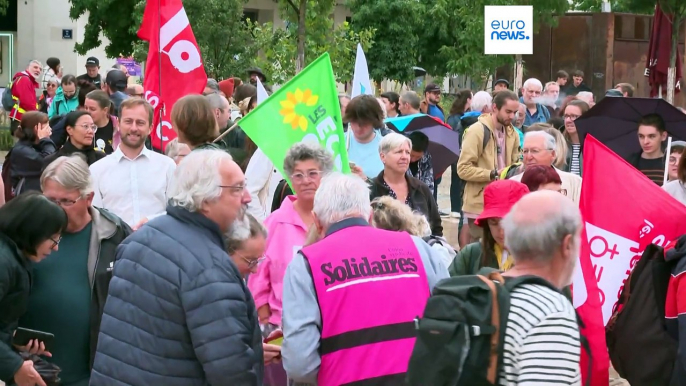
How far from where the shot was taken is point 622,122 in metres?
8.88

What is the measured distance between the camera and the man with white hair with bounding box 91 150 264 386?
3.81m

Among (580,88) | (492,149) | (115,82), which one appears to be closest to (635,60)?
(580,88)

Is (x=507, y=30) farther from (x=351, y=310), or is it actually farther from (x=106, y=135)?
(x=351, y=310)

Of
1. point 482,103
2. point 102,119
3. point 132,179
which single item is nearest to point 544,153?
point 132,179

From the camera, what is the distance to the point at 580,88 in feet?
60.4

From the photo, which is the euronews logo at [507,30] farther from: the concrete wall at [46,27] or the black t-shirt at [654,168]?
the concrete wall at [46,27]

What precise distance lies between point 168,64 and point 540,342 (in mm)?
6081

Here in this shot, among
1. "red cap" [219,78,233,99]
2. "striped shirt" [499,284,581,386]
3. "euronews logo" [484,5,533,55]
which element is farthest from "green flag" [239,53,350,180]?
"euronews logo" [484,5,533,55]

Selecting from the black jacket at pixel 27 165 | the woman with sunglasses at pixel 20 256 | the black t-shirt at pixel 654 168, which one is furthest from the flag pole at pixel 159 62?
the black t-shirt at pixel 654 168

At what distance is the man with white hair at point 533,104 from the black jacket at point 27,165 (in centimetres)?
672

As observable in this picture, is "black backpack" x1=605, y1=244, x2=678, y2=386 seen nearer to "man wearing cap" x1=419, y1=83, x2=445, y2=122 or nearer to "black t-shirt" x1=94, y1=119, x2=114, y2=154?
"black t-shirt" x1=94, y1=119, x2=114, y2=154

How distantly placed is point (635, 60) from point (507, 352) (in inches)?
1127

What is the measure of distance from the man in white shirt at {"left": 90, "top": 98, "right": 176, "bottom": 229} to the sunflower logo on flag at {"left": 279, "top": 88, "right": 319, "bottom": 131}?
80cm

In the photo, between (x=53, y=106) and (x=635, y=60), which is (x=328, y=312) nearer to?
(x=53, y=106)
